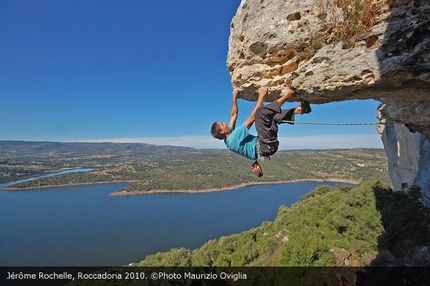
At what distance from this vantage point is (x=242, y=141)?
3707 millimetres

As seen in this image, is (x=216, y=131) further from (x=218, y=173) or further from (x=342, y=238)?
(x=218, y=173)

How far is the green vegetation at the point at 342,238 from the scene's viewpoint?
1273 centimetres

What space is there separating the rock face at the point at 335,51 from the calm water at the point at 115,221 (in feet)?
125

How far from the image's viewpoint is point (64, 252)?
1561 inches

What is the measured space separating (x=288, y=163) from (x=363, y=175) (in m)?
33.7

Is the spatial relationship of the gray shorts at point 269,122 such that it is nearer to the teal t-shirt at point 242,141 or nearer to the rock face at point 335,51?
the teal t-shirt at point 242,141

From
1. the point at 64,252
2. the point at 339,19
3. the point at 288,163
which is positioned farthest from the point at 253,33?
the point at 288,163

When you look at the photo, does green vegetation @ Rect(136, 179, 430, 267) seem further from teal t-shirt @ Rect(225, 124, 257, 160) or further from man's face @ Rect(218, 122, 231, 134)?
man's face @ Rect(218, 122, 231, 134)

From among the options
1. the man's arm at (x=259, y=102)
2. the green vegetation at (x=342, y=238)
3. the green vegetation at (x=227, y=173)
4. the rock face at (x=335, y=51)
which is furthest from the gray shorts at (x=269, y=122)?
the green vegetation at (x=227, y=173)

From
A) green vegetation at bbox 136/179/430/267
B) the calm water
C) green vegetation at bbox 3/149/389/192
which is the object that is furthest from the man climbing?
green vegetation at bbox 3/149/389/192

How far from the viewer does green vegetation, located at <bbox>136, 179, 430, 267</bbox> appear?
41.8ft

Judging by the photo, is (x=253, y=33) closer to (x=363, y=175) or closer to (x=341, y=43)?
(x=341, y=43)

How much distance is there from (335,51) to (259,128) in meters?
1.32

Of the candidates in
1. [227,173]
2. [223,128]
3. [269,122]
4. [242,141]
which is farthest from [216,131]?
[227,173]
